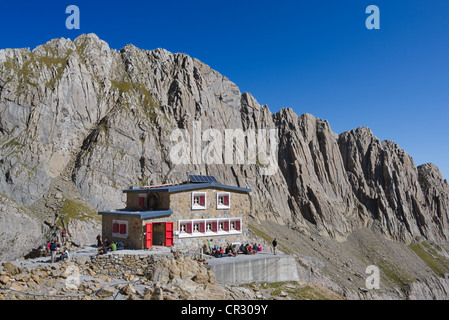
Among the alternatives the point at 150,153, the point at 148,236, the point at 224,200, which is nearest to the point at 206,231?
the point at 224,200

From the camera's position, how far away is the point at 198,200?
36.8 meters

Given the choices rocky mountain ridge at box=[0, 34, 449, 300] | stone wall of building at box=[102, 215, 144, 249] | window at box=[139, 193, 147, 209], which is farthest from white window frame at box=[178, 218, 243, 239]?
rocky mountain ridge at box=[0, 34, 449, 300]

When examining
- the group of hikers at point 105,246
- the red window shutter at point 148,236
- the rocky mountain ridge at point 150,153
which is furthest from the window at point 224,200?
the rocky mountain ridge at point 150,153

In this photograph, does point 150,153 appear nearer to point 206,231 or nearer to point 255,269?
point 206,231

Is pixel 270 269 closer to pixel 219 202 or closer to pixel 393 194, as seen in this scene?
pixel 219 202

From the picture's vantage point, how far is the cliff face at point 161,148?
71.4 m

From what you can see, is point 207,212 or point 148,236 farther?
point 207,212

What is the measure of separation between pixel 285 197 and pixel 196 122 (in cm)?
3663

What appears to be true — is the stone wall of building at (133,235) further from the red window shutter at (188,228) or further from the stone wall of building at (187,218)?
the red window shutter at (188,228)

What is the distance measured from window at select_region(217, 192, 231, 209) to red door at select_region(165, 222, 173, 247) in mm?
6686

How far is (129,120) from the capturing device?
87562 millimetres

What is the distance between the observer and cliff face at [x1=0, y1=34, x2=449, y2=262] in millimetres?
71438

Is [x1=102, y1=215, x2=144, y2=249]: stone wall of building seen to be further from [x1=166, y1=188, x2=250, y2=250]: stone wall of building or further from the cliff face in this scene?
the cliff face

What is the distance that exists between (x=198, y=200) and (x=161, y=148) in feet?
180
